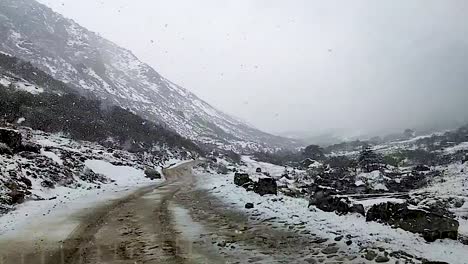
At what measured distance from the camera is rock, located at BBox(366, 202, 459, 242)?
11180 millimetres

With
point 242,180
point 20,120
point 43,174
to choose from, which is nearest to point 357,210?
point 242,180

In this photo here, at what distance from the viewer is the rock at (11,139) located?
28231mm

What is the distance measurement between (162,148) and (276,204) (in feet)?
279

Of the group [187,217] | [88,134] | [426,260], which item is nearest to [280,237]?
[426,260]

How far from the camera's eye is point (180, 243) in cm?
1305

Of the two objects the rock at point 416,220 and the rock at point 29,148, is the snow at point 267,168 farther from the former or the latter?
the rock at point 416,220

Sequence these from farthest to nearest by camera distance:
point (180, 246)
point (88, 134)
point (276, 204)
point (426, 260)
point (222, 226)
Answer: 1. point (88, 134)
2. point (276, 204)
3. point (222, 226)
4. point (180, 246)
5. point (426, 260)

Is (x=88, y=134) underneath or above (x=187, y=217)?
above

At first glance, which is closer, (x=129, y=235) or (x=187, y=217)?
(x=129, y=235)

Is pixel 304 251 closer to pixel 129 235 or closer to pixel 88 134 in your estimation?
pixel 129 235

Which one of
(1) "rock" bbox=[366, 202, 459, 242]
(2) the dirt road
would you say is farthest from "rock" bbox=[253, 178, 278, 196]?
(1) "rock" bbox=[366, 202, 459, 242]

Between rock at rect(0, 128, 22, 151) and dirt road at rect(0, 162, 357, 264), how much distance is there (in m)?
13.2

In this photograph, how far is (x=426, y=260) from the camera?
31.7 ft

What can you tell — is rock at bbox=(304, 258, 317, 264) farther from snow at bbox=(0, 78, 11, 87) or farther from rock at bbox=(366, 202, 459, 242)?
snow at bbox=(0, 78, 11, 87)
